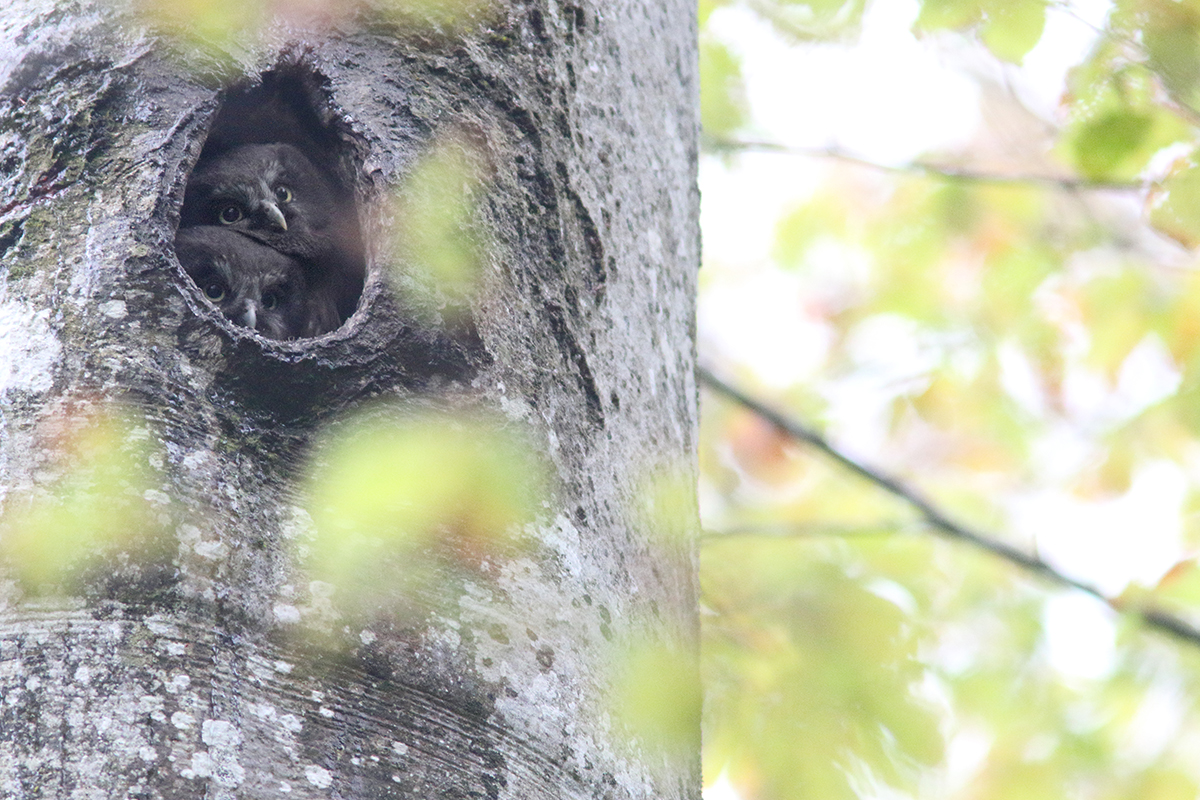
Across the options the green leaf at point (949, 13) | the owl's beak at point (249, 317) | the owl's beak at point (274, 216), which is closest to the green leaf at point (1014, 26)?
the green leaf at point (949, 13)

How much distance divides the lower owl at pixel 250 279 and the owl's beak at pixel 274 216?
6.1 inches

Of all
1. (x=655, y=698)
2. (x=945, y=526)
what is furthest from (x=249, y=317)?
(x=945, y=526)

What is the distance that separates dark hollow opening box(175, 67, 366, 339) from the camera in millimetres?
2051

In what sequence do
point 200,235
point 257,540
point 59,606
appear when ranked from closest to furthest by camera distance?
point 59,606, point 257,540, point 200,235

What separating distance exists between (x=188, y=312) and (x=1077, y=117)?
88.2 inches

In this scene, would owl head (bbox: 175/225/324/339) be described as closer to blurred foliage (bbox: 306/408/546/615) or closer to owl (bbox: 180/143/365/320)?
owl (bbox: 180/143/365/320)

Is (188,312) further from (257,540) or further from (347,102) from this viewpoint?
(347,102)

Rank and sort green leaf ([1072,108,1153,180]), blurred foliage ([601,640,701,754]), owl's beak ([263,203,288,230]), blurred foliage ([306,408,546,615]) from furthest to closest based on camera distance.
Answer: owl's beak ([263,203,288,230]), green leaf ([1072,108,1153,180]), blurred foliage ([601,640,701,754]), blurred foliage ([306,408,546,615])

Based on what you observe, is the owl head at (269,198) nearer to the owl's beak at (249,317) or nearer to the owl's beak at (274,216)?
the owl's beak at (274,216)

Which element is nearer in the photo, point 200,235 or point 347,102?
point 347,102

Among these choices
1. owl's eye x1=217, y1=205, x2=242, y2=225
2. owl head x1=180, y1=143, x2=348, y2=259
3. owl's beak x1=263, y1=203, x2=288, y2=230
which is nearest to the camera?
owl head x1=180, y1=143, x2=348, y2=259

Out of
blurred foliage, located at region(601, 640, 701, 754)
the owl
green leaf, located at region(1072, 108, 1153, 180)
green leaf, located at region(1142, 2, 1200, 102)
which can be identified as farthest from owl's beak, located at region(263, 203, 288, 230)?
green leaf, located at region(1142, 2, 1200, 102)

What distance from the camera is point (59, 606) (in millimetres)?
1380

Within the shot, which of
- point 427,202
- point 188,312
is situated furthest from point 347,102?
point 188,312
